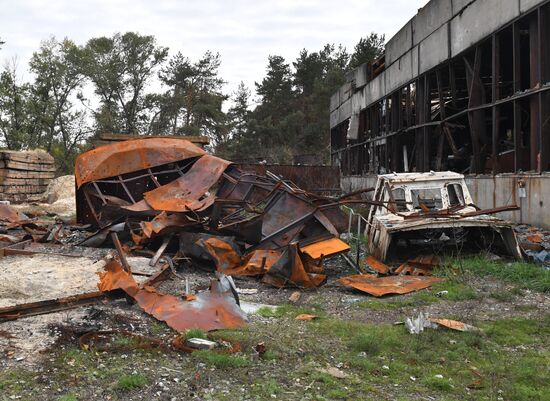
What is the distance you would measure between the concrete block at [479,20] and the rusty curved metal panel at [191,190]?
6747 millimetres

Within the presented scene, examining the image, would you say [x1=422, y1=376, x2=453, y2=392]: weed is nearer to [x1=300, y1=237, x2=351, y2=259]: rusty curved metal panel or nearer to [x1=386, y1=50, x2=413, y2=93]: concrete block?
[x1=300, y1=237, x2=351, y2=259]: rusty curved metal panel

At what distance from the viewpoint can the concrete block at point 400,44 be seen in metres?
17.3

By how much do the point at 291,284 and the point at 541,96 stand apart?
250 inches

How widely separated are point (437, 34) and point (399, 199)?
26.2ft

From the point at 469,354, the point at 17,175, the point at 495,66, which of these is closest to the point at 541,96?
the point at 495,66

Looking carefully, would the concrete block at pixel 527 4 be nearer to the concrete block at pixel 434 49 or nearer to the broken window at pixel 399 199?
the concrete block at pixel 434 49

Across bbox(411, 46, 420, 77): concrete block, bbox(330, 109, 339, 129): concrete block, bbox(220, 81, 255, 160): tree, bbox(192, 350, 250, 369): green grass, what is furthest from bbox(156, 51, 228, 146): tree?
bbox(192, 350, 250, 369): green grass

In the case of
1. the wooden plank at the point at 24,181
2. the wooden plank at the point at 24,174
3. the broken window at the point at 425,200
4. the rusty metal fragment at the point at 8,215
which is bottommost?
the rusty metal fragment at the point at 8,215

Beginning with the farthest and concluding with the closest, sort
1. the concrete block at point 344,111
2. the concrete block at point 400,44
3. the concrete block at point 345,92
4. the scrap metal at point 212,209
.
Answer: the concrete block at point 344,111
the concrete block at point 345,92
the concrete block at point 400,44
the scrap metal at point 212,209

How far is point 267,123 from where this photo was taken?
156 feet

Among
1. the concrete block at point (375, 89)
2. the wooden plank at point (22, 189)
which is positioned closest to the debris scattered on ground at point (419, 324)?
the concrete block at point (375, 89)

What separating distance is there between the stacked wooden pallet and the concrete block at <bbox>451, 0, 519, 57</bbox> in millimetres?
16622

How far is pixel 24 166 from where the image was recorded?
2186cm

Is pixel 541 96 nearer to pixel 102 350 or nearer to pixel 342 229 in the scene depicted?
pixel 342 229
